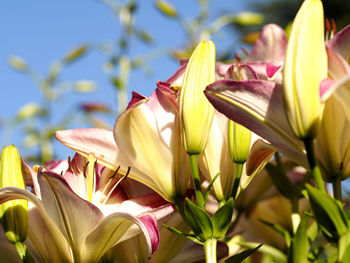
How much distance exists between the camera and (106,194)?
0.38 metres

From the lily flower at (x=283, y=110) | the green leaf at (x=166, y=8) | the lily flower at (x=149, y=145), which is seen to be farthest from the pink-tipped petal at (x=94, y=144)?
the green leaf at (x=166, y=8)

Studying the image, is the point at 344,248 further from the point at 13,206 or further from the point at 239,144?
the point at 13,206

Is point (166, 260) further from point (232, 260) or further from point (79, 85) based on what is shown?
point (79, 85)

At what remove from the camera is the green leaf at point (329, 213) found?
248mm

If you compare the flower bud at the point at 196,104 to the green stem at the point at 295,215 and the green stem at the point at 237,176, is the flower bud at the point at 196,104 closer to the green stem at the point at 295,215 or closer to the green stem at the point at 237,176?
the green stem at the point at 237,176

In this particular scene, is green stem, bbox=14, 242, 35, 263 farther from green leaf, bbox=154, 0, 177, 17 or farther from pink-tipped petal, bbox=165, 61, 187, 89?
green leaf, bbox=154, 0, 177, 17

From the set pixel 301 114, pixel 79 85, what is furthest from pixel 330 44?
pixel 79 85

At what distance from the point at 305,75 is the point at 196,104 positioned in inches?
3.2

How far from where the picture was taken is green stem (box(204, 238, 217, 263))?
0.30 m

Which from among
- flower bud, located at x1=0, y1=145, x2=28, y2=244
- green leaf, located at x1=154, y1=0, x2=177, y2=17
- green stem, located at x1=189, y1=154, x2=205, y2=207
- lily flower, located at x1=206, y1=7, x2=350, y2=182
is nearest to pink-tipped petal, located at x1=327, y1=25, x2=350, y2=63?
lily flower, located at x1=206, y1=7, x2=350, y2=182

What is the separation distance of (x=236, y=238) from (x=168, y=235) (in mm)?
149

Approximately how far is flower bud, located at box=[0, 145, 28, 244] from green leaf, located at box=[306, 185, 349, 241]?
195 mm

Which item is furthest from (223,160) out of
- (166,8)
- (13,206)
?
(166,8)

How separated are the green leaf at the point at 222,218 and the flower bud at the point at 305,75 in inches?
2.4
